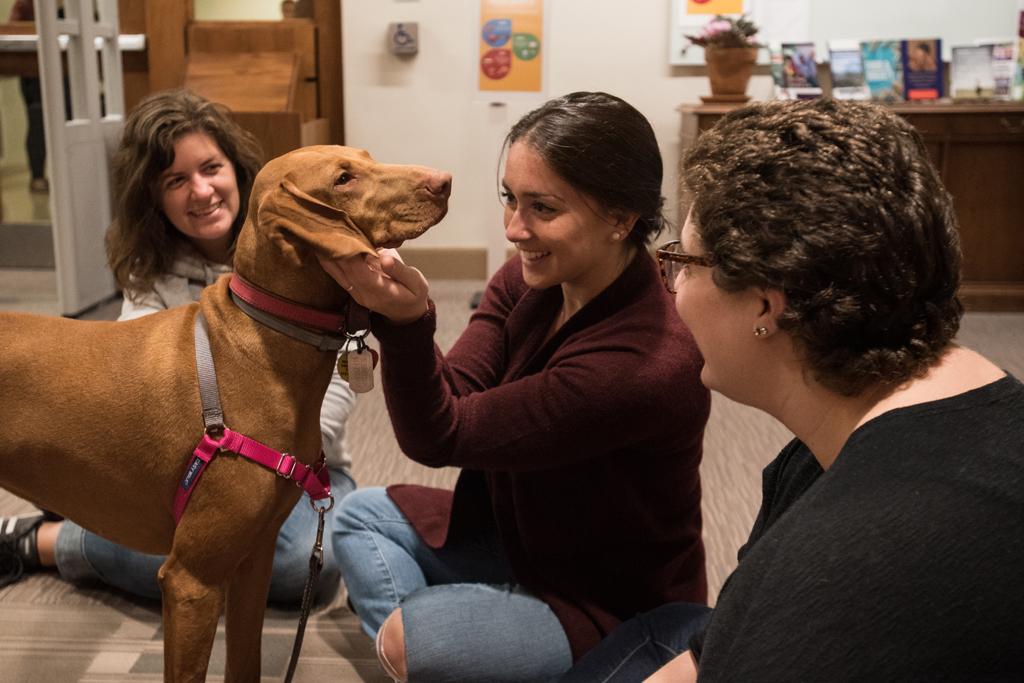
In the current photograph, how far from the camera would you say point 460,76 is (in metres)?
4.96

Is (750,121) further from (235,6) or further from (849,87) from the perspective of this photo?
(235,6)

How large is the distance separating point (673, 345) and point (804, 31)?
4127 mm

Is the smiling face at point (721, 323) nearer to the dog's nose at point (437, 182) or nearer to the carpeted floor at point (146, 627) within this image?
the dog's nose at point (437, 182)

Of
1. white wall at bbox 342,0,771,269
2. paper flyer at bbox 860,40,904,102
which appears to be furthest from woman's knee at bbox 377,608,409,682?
paper flyer at bbox 860,40,904,102

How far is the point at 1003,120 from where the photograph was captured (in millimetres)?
4371

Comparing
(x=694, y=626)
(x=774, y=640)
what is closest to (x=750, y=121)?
(x=774, y=640)

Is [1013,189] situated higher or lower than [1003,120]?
lower

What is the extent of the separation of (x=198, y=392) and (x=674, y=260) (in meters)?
0.67

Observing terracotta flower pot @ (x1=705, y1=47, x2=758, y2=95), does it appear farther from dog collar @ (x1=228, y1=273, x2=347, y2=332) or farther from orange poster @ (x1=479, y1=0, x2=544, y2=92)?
dog collar @ (x1=228, y1=273, x2=347, y2=332)

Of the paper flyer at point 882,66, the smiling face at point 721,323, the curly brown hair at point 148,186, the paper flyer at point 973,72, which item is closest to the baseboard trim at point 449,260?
the paper flyer at point 882,66

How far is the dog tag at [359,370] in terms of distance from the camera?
1.19 metres

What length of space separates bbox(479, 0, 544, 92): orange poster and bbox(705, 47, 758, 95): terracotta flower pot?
1.09 m

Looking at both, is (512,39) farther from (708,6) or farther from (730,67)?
(708,6)

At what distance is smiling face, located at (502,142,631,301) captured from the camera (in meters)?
1.40
